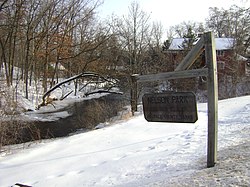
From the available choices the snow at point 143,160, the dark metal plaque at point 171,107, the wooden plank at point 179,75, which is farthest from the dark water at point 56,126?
the dark metal plaque at point 171,107

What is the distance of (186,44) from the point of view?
35.7 m

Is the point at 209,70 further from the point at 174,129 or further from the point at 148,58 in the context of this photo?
the point at 148,58

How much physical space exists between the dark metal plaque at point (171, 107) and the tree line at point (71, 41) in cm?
1790

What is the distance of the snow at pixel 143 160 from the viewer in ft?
14.2

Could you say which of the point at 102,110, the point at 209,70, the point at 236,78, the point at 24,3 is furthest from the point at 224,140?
the point at 24,3

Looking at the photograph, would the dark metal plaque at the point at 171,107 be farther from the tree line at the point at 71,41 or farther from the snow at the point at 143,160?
the tree line at the point at 71,41

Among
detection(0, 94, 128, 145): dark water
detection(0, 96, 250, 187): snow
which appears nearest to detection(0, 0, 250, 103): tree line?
detection(0, 94, 128, 145): dark water

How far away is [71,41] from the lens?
33.9 meters

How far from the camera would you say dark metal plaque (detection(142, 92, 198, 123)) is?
4.69 metres

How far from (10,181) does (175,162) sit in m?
3.13

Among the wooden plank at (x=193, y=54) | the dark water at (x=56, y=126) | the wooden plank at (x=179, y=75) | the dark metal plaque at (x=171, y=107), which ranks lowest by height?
the dark water at (x=56, y=126)

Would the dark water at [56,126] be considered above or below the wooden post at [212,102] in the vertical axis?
below

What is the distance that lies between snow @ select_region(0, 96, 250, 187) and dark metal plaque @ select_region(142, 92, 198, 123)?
2.56 ft

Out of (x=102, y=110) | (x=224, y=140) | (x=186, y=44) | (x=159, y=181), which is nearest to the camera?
(x=159, y=181)
